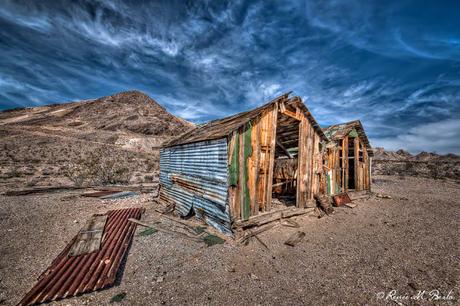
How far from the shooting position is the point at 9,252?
5.79 meters

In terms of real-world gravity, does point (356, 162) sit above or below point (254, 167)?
above

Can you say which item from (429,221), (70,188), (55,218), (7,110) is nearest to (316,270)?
(429,221)

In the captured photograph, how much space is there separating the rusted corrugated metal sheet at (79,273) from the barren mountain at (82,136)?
25.6 ft

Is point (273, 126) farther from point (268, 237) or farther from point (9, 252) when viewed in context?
point (9, 252)

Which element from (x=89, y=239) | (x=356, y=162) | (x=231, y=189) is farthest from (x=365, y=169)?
(x=89, y=239)

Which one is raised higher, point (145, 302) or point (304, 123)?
point (304, 123)

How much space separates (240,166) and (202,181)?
6.28 feet

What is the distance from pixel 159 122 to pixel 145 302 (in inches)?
2624

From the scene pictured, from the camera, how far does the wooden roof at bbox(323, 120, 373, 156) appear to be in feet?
42.1

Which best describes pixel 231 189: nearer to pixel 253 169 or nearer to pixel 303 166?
pixel 253 169

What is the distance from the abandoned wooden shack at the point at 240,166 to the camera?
6750 mm

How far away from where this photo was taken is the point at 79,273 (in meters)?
4.64

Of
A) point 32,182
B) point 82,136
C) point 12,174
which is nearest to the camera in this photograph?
point 32,182

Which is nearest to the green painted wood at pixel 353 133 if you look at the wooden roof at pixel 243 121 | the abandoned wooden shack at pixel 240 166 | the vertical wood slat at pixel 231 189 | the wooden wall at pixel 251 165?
the abandoned wooden shack at pixel 240 166
